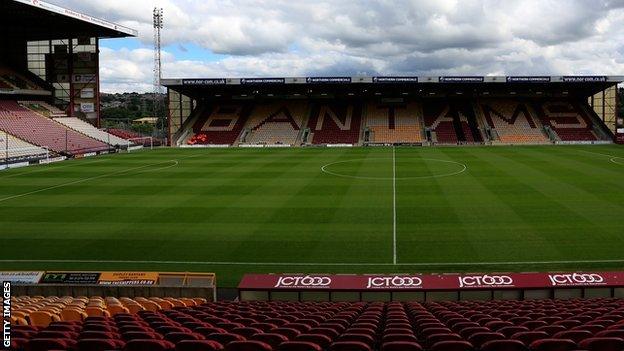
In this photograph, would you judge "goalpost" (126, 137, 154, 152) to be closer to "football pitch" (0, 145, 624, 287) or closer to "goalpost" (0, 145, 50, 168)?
"goalpost" (0, 145, 50, 168)

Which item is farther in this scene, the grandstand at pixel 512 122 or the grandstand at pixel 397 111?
the grandstand at pixel 512 122

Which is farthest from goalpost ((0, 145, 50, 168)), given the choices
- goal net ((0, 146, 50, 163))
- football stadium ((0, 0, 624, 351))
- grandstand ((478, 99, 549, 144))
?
grandstand ((478, 99, 549, 144))

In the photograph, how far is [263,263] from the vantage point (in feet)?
67.3

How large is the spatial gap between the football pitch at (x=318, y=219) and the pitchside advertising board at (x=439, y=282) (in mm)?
3417

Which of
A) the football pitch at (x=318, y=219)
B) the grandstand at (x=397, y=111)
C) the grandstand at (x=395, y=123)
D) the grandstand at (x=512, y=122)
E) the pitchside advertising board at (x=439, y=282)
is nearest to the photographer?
the pitchside advertising board at (x=439, y=282)

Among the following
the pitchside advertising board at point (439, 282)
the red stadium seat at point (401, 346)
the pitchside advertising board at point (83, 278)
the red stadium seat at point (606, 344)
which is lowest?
the pitchside advertising board at point (83, 278)

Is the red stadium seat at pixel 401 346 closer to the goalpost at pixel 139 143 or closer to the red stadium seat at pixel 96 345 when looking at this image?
the red stadium seat at pixel 96 345

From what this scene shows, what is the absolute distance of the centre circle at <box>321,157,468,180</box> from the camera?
4138 cm

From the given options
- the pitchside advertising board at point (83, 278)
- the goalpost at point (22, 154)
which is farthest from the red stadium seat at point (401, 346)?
the goalpost at point (22, 154)

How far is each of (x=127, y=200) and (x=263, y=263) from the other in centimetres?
1511

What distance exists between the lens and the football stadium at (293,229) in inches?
330

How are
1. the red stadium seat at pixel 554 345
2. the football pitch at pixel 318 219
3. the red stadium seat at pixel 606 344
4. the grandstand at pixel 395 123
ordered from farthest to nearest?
the grandstand at pixel 395 123 < the football pitch at pixel 318 219 < the red stadium seat at pixel 554 345 < the red stadium seat at pixel 606 344

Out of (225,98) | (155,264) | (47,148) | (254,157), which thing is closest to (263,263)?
(155,264)

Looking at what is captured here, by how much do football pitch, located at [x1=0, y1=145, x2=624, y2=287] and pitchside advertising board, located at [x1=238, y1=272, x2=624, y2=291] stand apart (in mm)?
3417
